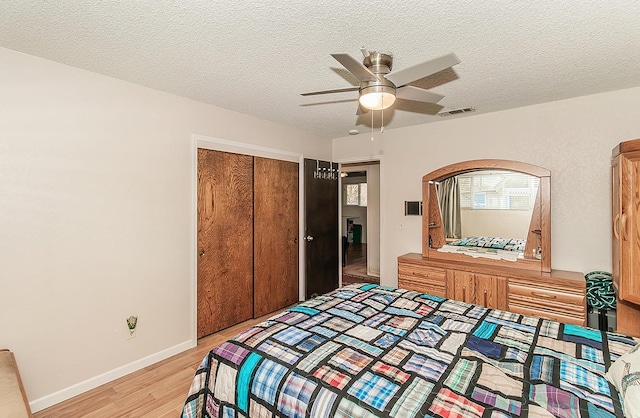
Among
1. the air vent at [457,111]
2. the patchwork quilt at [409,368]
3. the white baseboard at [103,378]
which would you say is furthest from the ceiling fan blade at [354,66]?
the white baseboard at [103,378]

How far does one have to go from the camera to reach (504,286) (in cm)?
318

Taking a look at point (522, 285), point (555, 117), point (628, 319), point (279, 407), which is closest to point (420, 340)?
point (279, 407)

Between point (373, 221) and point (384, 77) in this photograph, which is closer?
point (384, 77)

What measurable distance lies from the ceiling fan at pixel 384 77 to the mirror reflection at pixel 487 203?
1.87 m

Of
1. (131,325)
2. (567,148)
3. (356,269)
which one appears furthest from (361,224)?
(131,325)

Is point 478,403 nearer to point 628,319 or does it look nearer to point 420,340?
point 420,340

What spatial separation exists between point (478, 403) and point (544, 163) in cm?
302

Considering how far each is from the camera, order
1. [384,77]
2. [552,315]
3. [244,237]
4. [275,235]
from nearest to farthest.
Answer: [384,77], [552,315], [244,237], [275,235]

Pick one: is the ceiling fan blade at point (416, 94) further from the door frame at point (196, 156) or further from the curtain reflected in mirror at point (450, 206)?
the door frame at point (196, 156)

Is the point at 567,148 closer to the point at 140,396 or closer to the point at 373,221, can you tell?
the point at 373,221

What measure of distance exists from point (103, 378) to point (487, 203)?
4210 millimetres

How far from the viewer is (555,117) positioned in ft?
10.6

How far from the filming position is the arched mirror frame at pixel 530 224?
324 cm

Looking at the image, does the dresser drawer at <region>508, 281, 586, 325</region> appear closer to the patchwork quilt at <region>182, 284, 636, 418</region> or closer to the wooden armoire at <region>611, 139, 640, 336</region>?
the wooden armoire at <region>611, 139, 640, 336</region>
